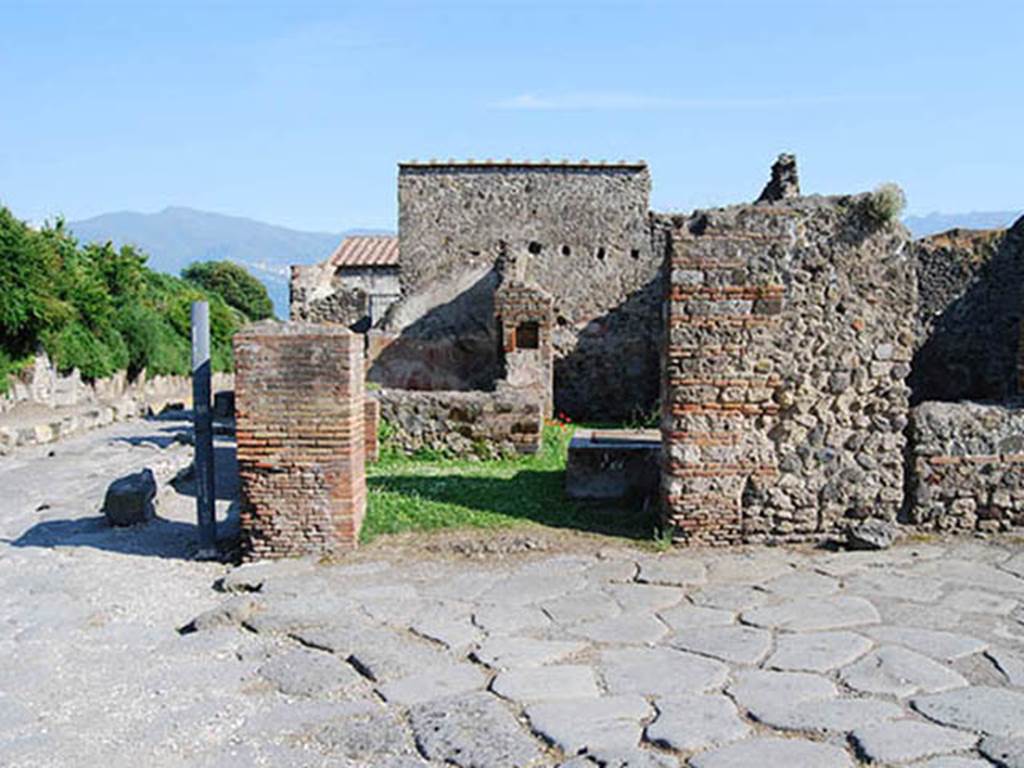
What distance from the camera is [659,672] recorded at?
Result: 4039 millimetres

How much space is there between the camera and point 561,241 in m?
19.1

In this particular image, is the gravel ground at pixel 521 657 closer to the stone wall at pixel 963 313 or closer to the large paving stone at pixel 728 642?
the large paving stone at pixel 728 642

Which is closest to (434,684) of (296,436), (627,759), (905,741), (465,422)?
(627,759)

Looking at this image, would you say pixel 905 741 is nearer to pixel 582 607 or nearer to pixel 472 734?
pixel 472 734

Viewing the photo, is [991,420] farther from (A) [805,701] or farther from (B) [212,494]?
(B) [212,494]

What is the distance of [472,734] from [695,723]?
84 cm

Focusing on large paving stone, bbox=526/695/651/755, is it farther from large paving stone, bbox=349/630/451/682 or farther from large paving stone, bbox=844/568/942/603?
large paving stone, bbox=844/568/942/603

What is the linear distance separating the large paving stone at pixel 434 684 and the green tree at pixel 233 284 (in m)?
49.7

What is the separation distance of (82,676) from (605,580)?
2815mm

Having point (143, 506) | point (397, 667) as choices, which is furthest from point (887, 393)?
point (143, 506)

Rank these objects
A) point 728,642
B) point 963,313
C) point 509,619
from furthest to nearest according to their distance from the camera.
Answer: point 963,313
point 509,619
point 728,642

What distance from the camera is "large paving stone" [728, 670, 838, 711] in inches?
145

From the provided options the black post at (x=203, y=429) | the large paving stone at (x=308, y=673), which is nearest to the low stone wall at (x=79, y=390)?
the black post at (x=203, y=429)

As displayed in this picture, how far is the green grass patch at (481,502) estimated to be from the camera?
22.1 feet
